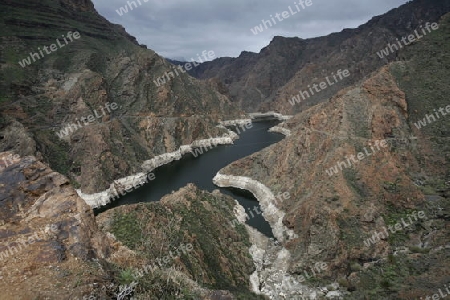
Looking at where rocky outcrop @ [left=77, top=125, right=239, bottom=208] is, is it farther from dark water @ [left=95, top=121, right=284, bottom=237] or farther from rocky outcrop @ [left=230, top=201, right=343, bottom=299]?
rocky outcrop @ [left=230, top=201, right=343, bottom=299]

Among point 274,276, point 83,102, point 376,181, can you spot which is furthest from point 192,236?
point 83,102

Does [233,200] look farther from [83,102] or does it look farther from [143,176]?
[83,102]

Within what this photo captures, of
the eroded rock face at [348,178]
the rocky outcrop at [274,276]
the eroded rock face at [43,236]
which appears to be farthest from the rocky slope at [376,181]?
the eroded rock face at [43,236]

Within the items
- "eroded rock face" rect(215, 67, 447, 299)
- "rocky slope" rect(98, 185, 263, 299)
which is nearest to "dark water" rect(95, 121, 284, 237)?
"eroded rock face" rect(215, 67, 447, 299)

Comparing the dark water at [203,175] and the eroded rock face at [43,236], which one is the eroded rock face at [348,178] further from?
the eroded rock face at [43,236]

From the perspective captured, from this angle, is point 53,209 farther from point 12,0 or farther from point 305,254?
point 12,0
